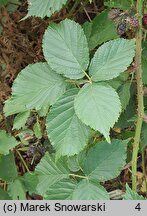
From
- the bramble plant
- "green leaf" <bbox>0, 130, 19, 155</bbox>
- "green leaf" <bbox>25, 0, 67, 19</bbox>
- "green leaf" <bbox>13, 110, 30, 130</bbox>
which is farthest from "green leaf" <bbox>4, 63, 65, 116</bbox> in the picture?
"green leaf" <bbox>0, 130, 19, 155</bbox>

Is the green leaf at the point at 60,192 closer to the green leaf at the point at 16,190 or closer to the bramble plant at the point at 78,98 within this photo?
the bramble plant at the point at 78,98

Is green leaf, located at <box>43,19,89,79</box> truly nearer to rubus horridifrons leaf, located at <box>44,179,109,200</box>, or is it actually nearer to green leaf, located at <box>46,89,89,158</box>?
green leaf, located at <box>46,89,89,158</box>

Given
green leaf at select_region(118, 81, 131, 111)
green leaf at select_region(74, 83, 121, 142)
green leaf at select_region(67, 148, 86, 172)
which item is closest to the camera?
green leaf at select_region(74, 83, 121, 142)

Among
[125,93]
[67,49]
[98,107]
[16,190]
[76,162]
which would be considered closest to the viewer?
[98,107]

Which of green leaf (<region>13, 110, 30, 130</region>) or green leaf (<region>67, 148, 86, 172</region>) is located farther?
green leaf (<region>13, 110, 30, 130</region>)

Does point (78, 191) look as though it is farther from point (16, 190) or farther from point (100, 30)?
point (100, 30)

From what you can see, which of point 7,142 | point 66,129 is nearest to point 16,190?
point 7,142

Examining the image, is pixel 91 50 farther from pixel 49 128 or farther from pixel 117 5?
pixel 49 128
